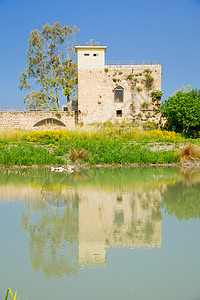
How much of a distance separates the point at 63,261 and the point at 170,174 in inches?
298

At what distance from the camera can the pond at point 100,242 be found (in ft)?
10.2

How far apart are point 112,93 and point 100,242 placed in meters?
26.2

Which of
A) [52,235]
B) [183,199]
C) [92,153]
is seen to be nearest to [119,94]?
[92,153]

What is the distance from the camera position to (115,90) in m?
29.5

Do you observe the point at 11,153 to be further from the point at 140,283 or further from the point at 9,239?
the point at 140,283

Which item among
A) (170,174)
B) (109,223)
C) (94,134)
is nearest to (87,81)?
(94,134)

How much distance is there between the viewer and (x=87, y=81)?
29.4 metres

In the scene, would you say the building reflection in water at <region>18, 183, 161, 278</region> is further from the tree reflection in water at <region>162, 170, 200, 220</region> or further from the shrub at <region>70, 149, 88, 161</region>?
the shrub at <region>70, 149, 88, 161</region>

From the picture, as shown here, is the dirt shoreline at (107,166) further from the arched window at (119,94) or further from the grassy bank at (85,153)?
→ the arched window at (119,94)

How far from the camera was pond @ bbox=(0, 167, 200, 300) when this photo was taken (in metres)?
3.11

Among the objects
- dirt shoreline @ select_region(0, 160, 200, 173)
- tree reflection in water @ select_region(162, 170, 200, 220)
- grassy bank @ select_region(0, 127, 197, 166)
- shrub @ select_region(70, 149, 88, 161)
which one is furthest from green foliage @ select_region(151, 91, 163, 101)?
tree reflection in water @ select_region(162, 170, 200, 220)

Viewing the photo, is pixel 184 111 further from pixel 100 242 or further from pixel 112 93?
pixel 100 242

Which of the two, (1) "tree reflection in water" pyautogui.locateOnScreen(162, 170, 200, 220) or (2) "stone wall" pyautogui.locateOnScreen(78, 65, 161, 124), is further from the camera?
(2) "stone wall" pyautogui.locateOnScreen(78, 65, 161, 124)

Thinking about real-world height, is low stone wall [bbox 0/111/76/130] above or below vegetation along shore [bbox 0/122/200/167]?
above
